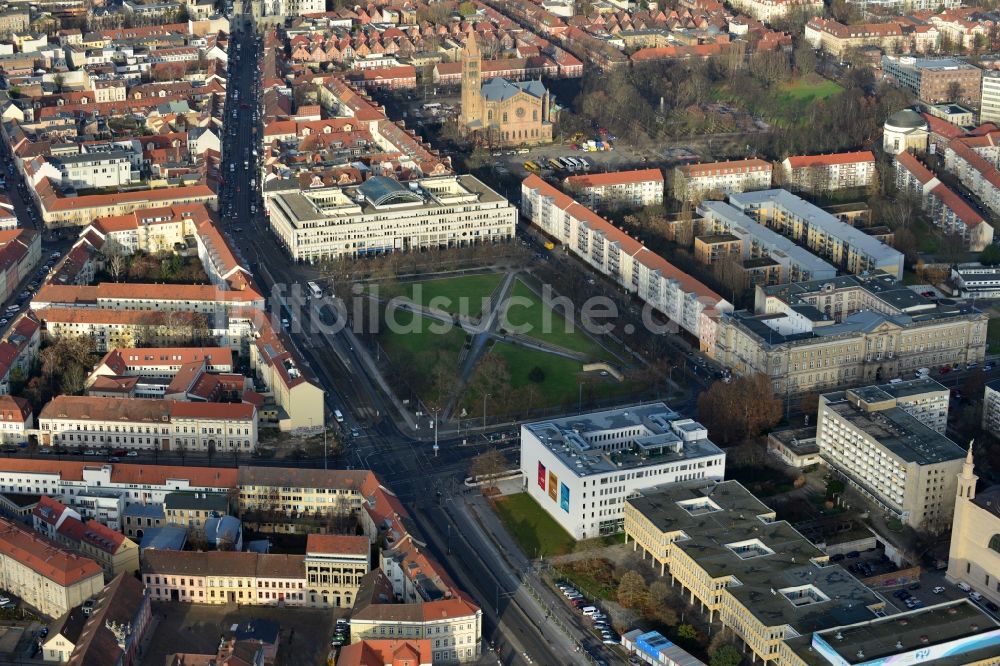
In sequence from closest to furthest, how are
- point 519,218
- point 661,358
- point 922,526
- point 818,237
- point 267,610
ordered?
point 267,610, point 922,526, point 661,358, point 818,237, point 519,218

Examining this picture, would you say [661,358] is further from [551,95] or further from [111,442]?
[551,95]

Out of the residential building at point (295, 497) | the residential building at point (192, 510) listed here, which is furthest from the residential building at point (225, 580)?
the residential building at point (295, 497)

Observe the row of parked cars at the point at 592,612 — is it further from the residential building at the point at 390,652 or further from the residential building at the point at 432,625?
the residential building at the point at 390,652

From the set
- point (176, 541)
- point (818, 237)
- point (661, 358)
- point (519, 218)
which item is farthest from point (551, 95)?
point (176, 541)

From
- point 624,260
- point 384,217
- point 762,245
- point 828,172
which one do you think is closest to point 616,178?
point 762,245

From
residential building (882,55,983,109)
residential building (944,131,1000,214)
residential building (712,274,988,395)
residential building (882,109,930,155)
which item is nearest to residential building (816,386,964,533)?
residential building (712,274,988,395)

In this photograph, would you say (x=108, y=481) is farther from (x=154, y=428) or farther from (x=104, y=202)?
(x=104, y=202)

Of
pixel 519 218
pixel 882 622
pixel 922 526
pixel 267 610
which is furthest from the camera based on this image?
pixel 519 218
